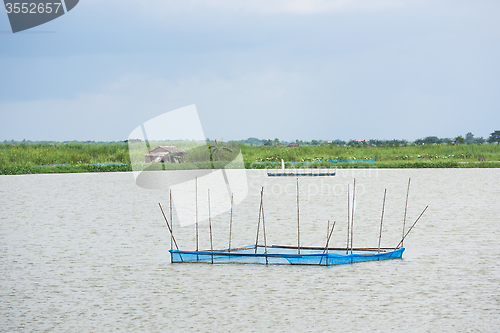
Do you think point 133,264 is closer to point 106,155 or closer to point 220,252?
point 220,252

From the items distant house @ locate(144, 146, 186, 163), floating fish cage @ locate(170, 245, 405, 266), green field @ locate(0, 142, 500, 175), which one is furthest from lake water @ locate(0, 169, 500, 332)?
distant house @ locate(144, 146, 186, 163)

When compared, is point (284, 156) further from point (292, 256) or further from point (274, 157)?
point (292, 256)

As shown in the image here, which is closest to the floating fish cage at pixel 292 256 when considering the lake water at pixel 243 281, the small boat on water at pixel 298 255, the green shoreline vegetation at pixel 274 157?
the small boat on water at pixel 298 255

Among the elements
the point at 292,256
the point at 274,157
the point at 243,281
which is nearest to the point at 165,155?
the point at 274,157

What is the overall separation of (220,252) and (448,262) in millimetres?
4210

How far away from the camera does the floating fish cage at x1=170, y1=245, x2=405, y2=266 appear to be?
32.1ft

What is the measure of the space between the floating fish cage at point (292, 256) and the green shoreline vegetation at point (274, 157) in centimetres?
3295

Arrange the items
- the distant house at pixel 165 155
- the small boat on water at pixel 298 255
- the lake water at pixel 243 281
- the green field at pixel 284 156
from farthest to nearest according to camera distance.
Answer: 1. the distant house at pixel 165 155
2. the green field at pixel 284 156
3. the small boat on water at pixel 298 255
4. the lake water at pixel 243 281

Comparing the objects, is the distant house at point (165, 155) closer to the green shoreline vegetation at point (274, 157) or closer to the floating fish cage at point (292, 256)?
the green shoreline vegetation at point (274, 157)

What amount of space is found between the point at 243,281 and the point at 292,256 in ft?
4.12

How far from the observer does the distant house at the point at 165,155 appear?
47.5 metres

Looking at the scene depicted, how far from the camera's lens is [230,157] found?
4925 centimetres

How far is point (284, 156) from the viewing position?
5025 cm

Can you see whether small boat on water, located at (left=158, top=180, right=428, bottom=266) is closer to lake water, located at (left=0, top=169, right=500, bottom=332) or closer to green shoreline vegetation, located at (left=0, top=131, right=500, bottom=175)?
lake water, located at (left=0, top=169, right=500, bottom=332)
